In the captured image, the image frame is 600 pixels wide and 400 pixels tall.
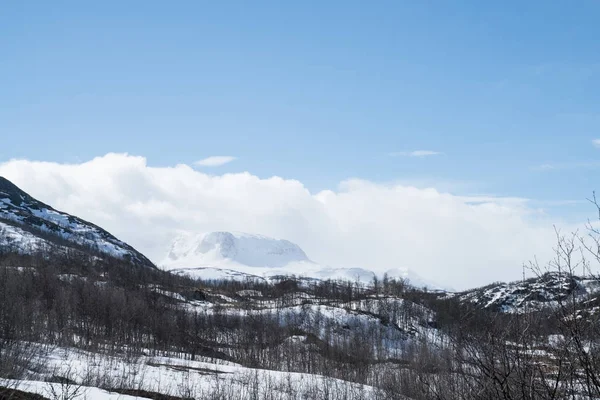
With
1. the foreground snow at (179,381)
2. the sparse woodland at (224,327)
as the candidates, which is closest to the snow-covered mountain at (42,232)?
the sparse woodland at (224,327)

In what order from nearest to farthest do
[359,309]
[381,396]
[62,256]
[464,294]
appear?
[381,396]
[359,309]
[62,256]
[464,294]

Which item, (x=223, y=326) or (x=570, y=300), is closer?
(x=570, y=300)

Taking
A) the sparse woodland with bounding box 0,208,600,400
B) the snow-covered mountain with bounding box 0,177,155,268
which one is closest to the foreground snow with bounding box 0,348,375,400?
the sparse woodland with bounding box 0,208,600,400

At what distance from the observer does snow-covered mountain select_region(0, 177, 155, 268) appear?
140 m

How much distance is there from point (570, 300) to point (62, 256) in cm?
14192

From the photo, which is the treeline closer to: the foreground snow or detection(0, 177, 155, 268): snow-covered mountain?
the foreground snow

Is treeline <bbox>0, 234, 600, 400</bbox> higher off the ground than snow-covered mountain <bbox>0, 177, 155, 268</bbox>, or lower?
lower

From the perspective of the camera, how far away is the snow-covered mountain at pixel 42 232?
14050 cm

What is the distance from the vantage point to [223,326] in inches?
3529

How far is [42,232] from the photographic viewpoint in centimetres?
16212

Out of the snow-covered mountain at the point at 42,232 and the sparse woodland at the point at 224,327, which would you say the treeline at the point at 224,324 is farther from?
the snow-covered mountain at the point at 42,232

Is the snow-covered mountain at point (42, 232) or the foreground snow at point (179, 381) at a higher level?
the snow-covered mountain at point (42, 232)

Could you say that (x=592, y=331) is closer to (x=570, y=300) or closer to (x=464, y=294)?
(x=570, y=300)

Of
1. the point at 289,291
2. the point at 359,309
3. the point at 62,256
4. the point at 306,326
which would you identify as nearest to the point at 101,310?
the point at 306,326
